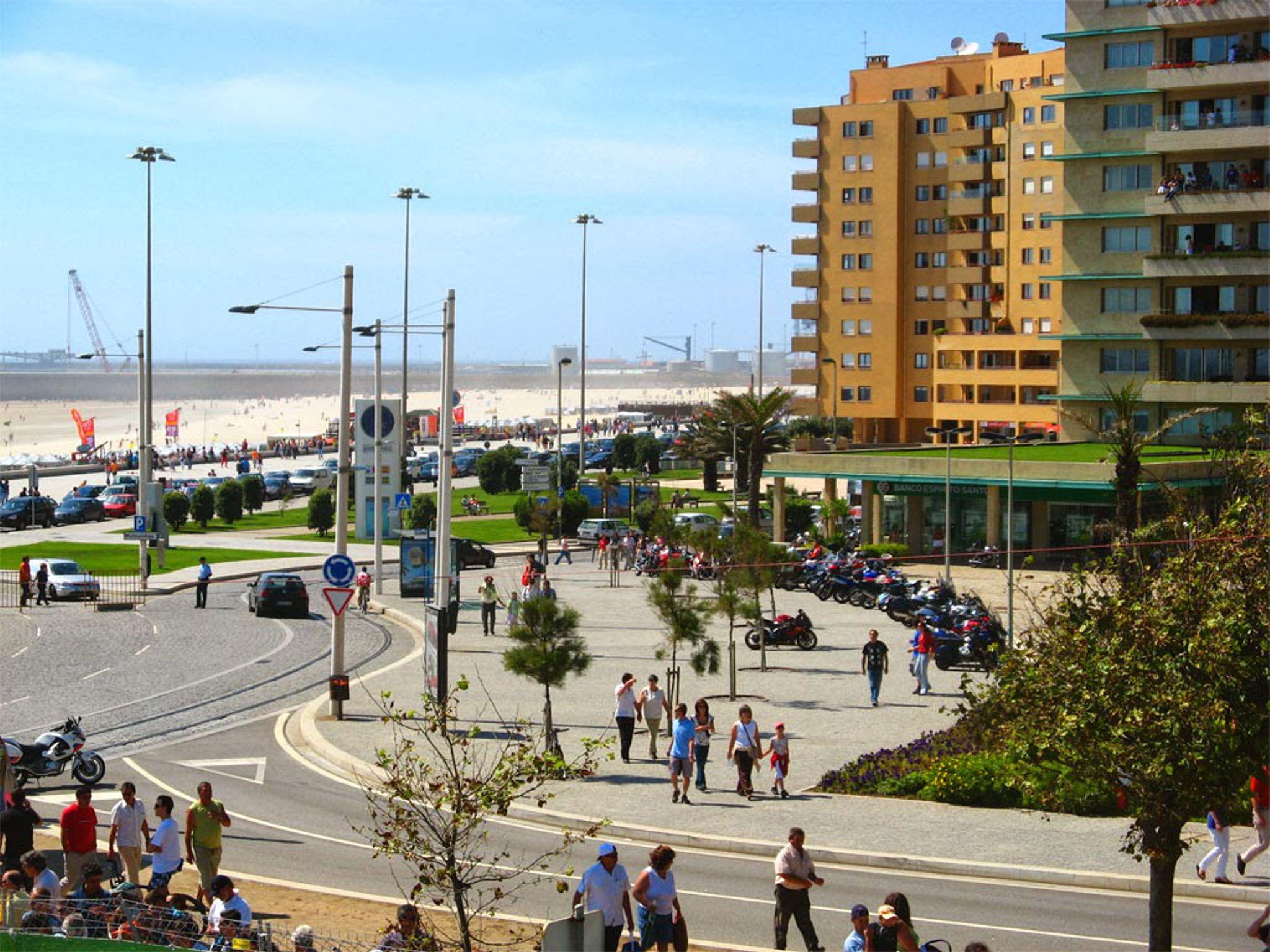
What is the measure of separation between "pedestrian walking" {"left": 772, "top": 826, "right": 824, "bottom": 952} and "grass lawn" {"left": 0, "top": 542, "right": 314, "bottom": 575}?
4469 cm

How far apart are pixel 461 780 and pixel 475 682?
2072cm

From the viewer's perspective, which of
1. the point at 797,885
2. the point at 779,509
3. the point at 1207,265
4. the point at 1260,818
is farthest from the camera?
the point at 1207,265

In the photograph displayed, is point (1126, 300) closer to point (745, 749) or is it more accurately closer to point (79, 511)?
point (79, 511)

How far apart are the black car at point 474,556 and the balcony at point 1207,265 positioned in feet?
96.8

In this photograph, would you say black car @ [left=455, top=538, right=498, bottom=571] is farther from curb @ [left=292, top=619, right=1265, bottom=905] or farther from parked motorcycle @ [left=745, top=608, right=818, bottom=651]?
curb @ [left=292, top=619, right=1265, bottom=905]

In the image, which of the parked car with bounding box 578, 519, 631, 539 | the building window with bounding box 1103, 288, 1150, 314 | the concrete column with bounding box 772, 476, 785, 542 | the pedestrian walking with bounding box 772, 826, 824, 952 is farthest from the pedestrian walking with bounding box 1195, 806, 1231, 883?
the building window with bounding box 1103, 288, 1150, 314

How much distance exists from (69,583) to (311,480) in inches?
1706

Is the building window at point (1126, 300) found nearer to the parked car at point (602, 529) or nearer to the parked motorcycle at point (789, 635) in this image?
the parked car at point (602, 529)

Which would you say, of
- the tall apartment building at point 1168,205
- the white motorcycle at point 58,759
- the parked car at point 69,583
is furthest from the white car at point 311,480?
the white motorcycle at point 58,759

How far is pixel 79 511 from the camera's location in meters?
76.9

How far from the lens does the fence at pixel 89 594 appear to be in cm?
4869

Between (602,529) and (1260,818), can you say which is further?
(602,529)

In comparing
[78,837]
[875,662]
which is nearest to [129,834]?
[78,837]

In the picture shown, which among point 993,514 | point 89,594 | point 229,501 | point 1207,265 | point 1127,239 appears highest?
point 1127,239
